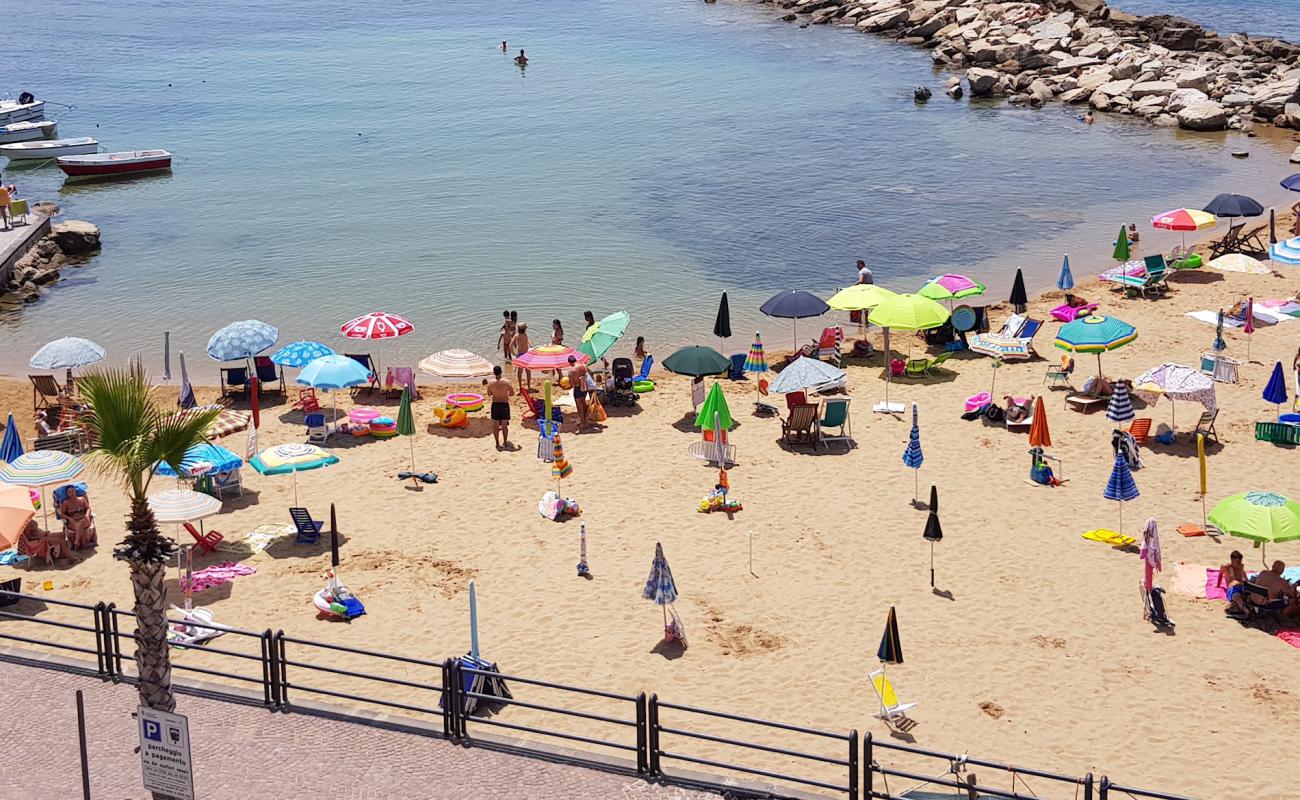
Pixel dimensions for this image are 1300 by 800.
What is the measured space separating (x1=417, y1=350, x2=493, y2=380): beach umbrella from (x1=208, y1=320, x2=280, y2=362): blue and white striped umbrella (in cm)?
320

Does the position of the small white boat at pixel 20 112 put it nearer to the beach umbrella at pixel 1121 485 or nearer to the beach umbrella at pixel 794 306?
the beach umbrella at pixel 794 306

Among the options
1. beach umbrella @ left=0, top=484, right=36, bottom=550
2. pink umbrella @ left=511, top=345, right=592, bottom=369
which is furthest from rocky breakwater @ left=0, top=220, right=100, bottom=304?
beach umbrella @ left=0, top=484, right=36, bottom=550

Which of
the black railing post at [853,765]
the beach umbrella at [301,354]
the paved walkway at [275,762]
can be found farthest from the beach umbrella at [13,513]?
the black railing post at [853,765]

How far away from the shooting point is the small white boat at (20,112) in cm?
5750

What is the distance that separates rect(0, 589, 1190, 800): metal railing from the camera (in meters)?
12.5

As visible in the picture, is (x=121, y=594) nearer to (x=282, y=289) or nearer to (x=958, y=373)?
(x=958, y=373)

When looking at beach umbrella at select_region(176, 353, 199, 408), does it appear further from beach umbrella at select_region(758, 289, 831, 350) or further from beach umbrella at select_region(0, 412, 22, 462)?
beach umbrella at select_region(758, 289, 831, 350)

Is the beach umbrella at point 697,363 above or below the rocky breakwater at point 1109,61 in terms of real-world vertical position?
below

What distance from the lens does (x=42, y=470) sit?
62.3 ft

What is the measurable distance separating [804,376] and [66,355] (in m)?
13.7

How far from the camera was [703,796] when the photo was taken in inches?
494

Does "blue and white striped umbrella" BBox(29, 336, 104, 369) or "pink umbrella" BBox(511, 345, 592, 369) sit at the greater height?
"blue and white striped umbrella" BBox(29, 336, 104, 369)

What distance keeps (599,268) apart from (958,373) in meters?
13.0

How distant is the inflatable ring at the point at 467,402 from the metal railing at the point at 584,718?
334 inches
